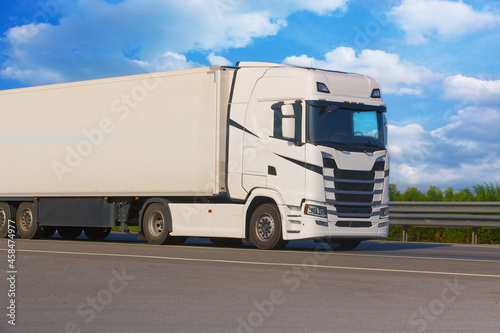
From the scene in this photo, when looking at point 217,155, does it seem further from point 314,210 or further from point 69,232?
point 69,232

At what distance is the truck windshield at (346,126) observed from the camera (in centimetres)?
1387

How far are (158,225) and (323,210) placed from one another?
450 cm

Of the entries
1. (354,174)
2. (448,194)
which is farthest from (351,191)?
(448,194)

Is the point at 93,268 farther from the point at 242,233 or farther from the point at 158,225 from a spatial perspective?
the point at 158,225

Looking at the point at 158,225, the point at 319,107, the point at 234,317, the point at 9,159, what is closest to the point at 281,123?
the point at 319,107

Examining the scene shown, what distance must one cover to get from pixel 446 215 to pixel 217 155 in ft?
24.1

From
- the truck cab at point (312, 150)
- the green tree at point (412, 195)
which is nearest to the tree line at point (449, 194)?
the green tree at point (412, 195)

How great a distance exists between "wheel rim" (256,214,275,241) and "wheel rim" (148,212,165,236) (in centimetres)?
284

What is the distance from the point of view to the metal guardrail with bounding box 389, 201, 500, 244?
726 inches

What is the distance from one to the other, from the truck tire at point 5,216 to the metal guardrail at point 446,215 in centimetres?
1069

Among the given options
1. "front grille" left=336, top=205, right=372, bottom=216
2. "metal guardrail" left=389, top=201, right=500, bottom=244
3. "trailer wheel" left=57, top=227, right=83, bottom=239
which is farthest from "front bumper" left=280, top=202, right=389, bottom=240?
"trailer wheel" left=57, top=227, right=83, bottom=239

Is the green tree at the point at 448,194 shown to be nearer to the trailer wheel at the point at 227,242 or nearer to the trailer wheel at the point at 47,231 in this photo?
the trailer wheel at the point at 227,242

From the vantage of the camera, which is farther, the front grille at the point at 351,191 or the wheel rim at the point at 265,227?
the wheel rim at the point at 265,227

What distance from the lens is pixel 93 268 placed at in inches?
412
